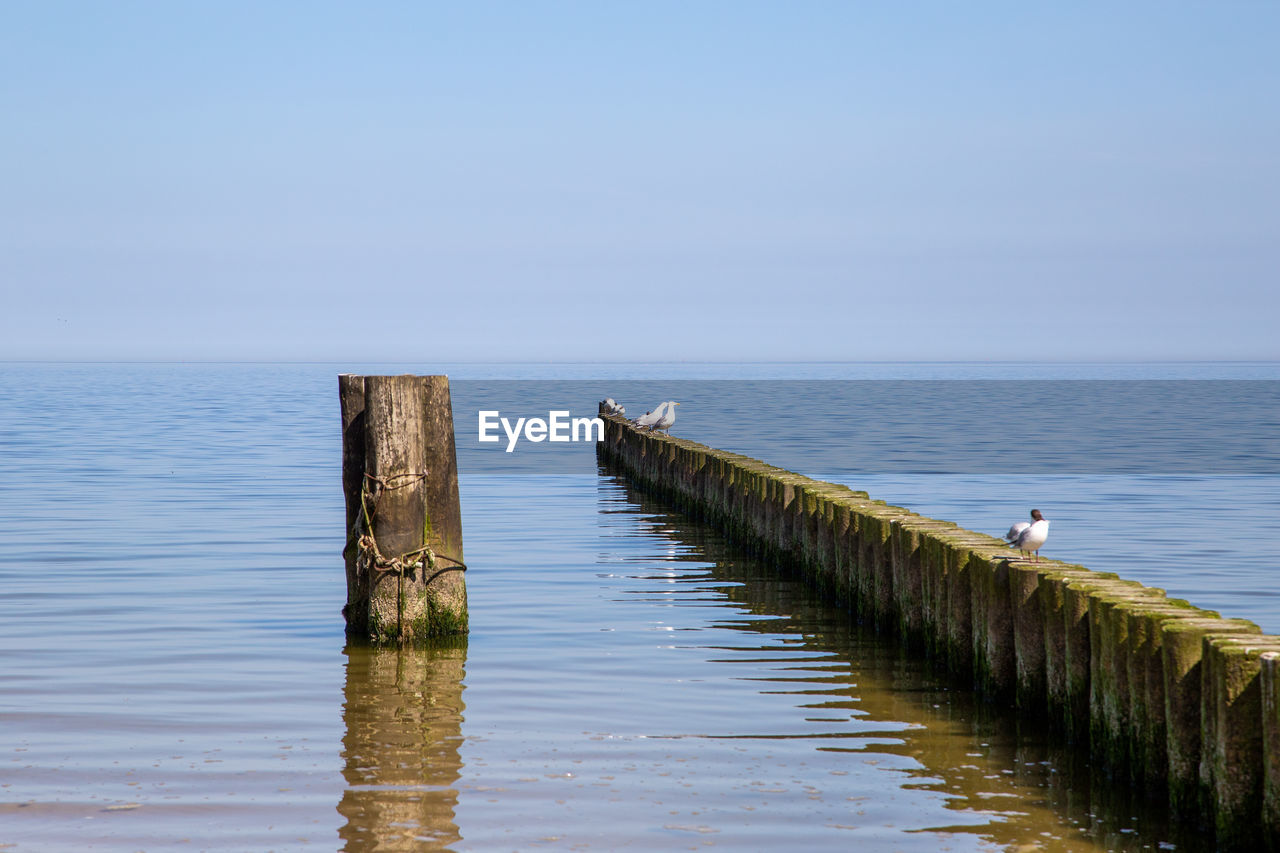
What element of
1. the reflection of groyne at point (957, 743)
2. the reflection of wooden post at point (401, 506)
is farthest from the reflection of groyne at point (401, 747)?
the reflection of groyne at point (957, 743)

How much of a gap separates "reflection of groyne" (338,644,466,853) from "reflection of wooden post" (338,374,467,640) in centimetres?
32

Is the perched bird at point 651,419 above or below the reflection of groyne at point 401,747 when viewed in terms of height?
above

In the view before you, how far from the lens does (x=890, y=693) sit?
926cm

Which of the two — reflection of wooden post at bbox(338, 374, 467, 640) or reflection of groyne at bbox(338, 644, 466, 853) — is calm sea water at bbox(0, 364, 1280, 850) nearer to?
reflection of groyne at bbox(338, 644, 466, 853)

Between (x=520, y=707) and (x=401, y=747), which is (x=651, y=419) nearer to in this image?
(x=520, y=707)

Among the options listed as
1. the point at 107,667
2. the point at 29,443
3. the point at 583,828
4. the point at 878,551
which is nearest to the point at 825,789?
the point at 583,828

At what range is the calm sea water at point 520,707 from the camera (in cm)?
654

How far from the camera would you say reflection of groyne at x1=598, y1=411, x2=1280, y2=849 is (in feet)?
19.0

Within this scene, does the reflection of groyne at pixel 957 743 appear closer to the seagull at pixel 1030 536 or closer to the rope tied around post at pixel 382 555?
the seagull at pixel 1030 536

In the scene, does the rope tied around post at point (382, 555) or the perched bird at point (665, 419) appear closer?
the rope tied around post at point (382, 555)

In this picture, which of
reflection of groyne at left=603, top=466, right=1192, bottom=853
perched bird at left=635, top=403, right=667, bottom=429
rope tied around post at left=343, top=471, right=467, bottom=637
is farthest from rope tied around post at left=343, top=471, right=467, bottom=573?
perched bird at left=635, top=403, right=667, bottom=429

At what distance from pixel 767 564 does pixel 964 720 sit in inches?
279

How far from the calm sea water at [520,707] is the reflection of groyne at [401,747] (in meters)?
0.02

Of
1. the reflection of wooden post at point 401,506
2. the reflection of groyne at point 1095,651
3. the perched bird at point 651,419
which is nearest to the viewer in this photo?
the reflection of groyne at point 1095,651
